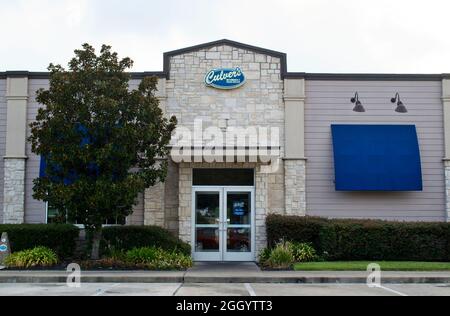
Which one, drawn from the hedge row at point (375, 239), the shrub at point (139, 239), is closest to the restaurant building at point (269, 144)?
the shrub at point (139, 239)

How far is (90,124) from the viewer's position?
17.5 metres

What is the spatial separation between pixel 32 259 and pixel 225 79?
8.57m

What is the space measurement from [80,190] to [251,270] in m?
5.19

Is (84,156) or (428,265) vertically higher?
(84,156)

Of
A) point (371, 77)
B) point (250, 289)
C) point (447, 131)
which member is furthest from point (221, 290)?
A: point (447, 131)

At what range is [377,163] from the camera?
20641 millimetres

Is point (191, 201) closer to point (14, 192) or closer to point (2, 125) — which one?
point (14, 192)

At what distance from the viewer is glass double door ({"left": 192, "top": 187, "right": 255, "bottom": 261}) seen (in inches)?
809

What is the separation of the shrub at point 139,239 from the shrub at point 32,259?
5.80 ft

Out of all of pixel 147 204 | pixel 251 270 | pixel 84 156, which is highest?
pixel 84 156

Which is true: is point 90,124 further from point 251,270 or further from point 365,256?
point 365,256

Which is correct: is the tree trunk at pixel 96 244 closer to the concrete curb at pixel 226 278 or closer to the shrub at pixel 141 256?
the shrub at pixel 141 256

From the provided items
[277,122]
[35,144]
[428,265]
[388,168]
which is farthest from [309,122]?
[35,144]

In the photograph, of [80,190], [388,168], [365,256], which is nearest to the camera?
[80,190]
